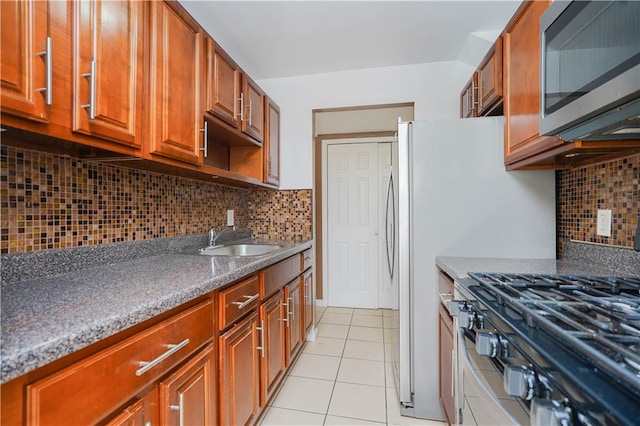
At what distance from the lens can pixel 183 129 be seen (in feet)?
4.57

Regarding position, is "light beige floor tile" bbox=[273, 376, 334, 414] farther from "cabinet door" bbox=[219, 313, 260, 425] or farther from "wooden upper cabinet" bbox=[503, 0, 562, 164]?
"wooden upper cabinet" bbox=[503, 0, 562, 164]

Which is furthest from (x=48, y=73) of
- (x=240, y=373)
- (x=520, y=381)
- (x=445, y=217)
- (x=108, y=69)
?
(x=445, y=217)

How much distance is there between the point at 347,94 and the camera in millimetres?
2639

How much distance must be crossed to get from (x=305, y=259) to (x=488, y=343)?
173 centimetres

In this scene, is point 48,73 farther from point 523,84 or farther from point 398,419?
point 398,419

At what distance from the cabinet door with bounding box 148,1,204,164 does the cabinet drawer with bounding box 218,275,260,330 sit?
678 millimetres

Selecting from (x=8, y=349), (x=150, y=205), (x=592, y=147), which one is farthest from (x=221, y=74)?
(x=592, y=147)

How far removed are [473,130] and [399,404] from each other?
1.70 meters

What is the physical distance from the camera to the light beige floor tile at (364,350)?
92.0 inches

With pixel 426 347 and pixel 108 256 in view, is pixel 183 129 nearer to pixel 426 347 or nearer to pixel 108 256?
pixel 108 256

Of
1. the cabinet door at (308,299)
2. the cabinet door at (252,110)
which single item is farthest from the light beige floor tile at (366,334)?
the cabinet door at (252,110)

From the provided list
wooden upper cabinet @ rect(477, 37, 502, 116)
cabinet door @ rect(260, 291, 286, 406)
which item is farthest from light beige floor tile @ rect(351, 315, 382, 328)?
wooden upper cabinet @ rect(477, 37, 502, 116)

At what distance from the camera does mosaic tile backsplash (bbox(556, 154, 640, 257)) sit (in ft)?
3.95

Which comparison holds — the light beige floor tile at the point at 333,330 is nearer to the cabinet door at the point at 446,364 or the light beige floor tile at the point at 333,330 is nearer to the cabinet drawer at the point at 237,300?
the cabinet door at the point at 446,364
